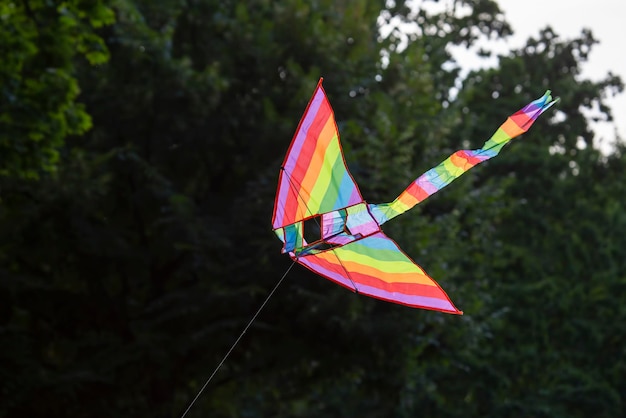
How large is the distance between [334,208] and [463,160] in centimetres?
65

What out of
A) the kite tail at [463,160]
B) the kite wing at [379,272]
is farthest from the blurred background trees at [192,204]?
the kite tail at [463,160]

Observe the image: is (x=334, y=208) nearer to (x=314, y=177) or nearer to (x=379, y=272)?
(x=314, y=177)

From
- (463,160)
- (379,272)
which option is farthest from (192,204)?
(463,160)

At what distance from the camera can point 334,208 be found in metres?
4.96

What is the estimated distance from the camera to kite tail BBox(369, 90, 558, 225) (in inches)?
181

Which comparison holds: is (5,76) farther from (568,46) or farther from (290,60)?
(568,46)

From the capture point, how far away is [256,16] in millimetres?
14945

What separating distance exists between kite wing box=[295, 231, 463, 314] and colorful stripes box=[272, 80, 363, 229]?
0.24 meters

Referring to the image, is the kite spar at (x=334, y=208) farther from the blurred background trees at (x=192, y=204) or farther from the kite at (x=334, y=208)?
the blurred background trees at (x=192, y=204)

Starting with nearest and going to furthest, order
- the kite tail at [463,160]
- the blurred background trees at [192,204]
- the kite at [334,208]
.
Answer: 1. the kite tail at [463,160]
2. the kite at [334,208]
3. the blurred background trees at [192,204]

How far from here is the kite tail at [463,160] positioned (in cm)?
459

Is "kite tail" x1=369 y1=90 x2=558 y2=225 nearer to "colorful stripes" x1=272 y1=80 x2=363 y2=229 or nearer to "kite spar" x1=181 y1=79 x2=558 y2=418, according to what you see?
"kite spar" x1=181 y1=79 x2=558 y2=418

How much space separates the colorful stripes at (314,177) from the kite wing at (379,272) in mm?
241

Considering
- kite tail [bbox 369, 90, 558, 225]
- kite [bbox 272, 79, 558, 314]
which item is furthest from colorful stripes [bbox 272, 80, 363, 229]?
kite tail [bbox 369, 90, 558, 225]
